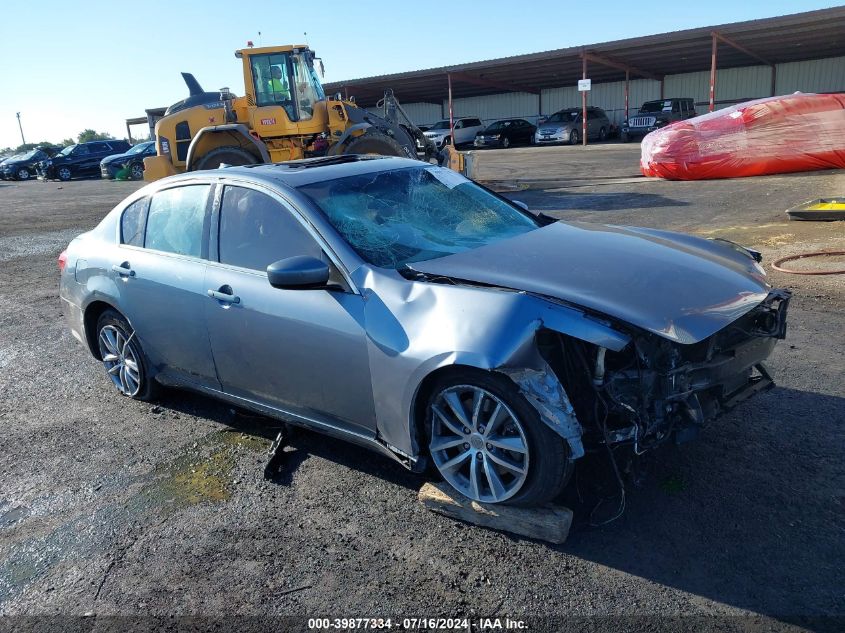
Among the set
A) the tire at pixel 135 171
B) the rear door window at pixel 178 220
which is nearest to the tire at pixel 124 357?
the rear door window at pixel 178 220

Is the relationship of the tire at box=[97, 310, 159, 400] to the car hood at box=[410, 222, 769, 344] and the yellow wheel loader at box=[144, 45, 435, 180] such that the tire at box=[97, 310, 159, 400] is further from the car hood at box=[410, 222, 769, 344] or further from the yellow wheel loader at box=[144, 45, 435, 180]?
the yellow wheel loader at box=[144, 45, 435, 180]

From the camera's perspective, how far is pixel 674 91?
41.1 meters

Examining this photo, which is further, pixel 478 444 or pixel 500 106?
pixel 500 106

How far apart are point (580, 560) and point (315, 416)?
1.53 metres

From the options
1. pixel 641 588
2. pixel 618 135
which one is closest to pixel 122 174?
pixel 618 135

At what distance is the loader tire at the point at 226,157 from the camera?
13.6m

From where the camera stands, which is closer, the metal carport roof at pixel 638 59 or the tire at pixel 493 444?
the tire at pixel 493 444

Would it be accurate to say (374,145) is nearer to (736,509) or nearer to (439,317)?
(439,317)

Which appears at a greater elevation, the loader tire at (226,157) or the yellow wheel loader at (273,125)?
the yellow wheel loader at (273,125)

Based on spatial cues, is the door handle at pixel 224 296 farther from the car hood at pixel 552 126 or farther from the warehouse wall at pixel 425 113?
the warehouse wall at pixel 425 113

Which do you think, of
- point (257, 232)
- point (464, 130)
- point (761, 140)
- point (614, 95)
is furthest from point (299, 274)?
point (614, 95)

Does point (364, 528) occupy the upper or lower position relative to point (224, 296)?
lower

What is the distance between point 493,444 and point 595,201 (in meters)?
11.2

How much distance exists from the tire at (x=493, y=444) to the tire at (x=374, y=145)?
10615mm
